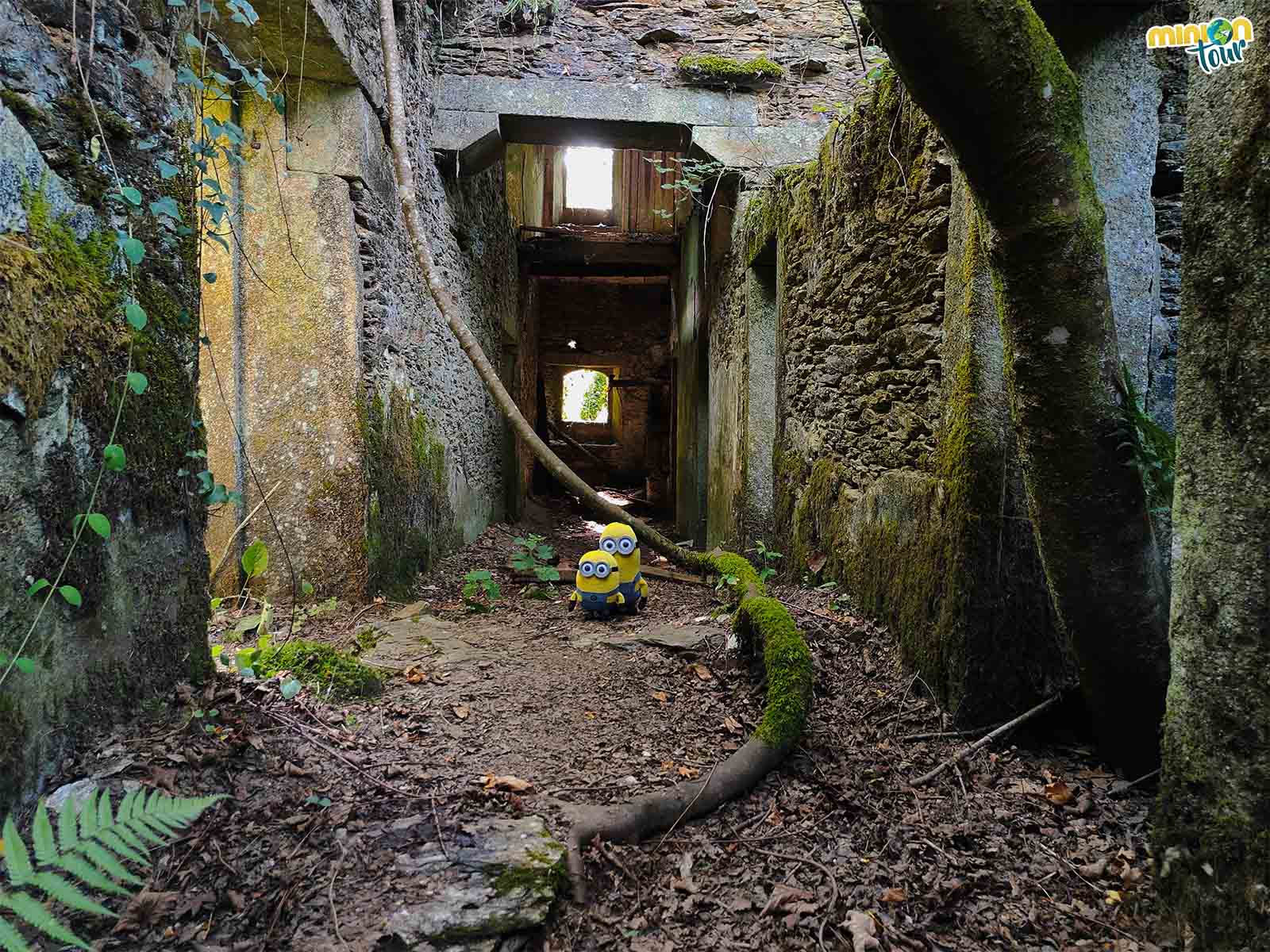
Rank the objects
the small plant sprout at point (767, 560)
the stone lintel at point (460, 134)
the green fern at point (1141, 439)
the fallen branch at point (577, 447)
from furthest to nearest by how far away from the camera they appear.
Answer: the fallen branch at point (577, 447) < the stone lintel at point (460, 134) < the small plant sprout at point (767, 560) < the green fern at point (1141, 439)

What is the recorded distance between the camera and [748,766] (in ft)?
7.19

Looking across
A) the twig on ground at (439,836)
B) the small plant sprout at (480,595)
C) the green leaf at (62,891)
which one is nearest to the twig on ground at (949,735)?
the twig on ground at (439,836)

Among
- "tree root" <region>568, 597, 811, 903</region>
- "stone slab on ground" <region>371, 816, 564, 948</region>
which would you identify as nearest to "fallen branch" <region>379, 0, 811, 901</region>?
"tree root" <region>568, 597, 811, 903</region>

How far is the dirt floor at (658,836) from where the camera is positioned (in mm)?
1478

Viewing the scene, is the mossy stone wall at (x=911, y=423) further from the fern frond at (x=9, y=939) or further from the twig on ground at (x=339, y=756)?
the fern frond at (x=9, y=939)

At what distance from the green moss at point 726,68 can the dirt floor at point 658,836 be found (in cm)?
503

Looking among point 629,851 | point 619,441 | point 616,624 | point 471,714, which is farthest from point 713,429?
point 619,441

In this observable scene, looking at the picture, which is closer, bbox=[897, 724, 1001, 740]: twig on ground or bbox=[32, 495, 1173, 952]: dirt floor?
bbox=[32, 495, 1173, 952]: dirt floor

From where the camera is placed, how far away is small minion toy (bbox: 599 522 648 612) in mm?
4012

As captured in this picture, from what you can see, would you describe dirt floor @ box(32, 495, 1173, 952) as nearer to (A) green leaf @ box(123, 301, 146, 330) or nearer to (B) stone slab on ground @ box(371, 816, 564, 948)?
(B) stone slab on ground @ box(371, 816, 564, 948)

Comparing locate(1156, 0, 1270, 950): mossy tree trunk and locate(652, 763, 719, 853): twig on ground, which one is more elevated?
locate(1156, 0, 1270, 950): mossy tree trunk

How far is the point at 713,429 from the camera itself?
7227mm

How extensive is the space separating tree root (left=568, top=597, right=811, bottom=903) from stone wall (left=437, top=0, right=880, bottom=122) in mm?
4815

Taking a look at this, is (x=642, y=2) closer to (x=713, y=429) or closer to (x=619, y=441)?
(x=713, y=429)
